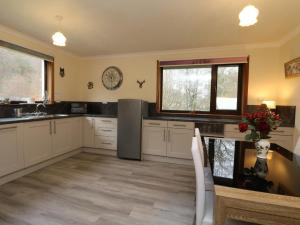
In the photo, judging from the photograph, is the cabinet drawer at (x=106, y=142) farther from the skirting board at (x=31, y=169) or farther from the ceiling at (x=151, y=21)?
the ceiling at (x=151, y=21)

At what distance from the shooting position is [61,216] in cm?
180

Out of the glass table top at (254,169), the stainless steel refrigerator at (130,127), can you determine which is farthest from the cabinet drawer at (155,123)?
the glass table top at (254,169)

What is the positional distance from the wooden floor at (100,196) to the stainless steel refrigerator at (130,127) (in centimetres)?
44

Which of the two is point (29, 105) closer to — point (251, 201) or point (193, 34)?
point (193, 34)

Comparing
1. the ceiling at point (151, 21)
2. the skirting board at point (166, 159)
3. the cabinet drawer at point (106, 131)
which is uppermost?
the ceiling at point (151, 21)

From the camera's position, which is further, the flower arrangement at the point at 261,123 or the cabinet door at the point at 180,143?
the cabinet door at the point at 180,143

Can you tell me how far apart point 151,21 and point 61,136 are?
2.60 metres

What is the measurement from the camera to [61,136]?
134 inches

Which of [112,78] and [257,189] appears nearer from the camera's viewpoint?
[257,189]

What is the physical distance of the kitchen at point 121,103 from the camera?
2.11 metres

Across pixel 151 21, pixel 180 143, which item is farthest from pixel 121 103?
pixel 151 21

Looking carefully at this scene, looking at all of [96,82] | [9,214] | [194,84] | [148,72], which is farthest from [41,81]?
[194,84]

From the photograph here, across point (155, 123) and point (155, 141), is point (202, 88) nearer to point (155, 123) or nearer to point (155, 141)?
point (155, 123)

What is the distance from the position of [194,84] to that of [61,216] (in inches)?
126
